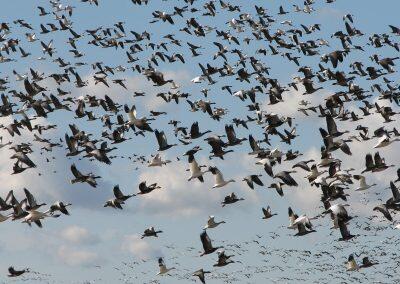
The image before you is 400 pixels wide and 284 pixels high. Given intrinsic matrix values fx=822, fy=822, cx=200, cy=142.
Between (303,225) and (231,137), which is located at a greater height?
(231,137)

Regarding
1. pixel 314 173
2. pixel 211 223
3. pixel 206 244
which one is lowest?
pixel 206 244

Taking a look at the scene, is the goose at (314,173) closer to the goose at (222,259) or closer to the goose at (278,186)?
the goose at (278,186)

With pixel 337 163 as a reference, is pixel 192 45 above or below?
above

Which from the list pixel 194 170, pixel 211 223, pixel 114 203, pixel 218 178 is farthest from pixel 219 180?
pixel 114 203

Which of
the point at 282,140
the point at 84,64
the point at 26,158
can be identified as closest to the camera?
the point at 26,158

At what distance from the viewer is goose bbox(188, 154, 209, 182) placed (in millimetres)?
41969

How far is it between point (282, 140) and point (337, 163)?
870 cm

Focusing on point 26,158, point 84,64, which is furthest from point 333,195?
point 84,64

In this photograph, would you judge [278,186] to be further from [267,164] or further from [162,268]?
[162,268]

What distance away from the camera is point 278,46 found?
189ft

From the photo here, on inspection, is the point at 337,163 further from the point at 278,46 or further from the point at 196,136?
the point at 278,46

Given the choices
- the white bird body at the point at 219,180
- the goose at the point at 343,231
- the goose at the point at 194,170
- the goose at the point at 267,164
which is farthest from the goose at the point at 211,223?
the goose at the point at 343,231

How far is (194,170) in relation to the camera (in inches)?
1671

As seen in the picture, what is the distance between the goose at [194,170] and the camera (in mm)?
41969
